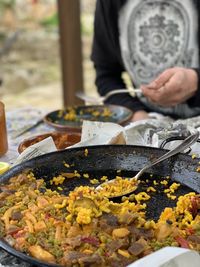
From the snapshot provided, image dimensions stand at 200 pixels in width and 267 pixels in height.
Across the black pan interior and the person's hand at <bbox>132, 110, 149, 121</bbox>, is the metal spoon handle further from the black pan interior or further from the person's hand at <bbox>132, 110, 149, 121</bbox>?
the person's hand at <bbox>132, 110, 149, 121</bbox>

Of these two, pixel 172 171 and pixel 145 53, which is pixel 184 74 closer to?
pixel 145 53

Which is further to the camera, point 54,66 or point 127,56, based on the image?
point 54,66

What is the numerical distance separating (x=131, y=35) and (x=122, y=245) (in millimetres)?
1278

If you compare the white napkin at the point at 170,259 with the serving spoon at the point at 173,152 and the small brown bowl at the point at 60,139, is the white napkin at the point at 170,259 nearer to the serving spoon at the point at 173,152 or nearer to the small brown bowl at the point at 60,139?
the serving spoon at the point at 173,152

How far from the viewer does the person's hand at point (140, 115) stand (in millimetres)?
1815

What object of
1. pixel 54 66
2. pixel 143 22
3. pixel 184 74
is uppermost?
pixel 143 22

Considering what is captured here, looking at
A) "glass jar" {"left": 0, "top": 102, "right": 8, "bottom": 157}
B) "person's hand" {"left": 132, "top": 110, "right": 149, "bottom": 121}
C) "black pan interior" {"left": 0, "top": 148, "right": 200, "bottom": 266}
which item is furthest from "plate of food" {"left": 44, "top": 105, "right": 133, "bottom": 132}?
"black pan interior" {"left": 0, "top": 148, "right": 200, "bottom": 266}

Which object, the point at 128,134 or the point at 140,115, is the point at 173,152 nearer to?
the point at 128,134

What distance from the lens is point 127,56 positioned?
1.99m

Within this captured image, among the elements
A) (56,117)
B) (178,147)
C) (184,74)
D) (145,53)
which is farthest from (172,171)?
(145,53)

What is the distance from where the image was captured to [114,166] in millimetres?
1217

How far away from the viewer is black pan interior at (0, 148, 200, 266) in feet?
3.69

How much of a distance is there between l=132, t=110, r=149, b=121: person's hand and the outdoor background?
6.95 ft

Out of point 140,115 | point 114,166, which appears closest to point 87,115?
point 140,115
